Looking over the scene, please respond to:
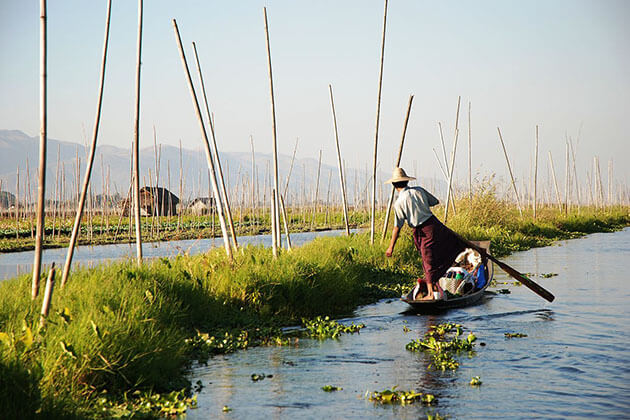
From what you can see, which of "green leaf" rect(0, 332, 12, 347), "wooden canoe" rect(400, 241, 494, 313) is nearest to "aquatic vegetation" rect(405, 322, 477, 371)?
"wooden canoe" rect(400, 241, 494, 313)

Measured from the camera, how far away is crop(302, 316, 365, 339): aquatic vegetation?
24.2 ft

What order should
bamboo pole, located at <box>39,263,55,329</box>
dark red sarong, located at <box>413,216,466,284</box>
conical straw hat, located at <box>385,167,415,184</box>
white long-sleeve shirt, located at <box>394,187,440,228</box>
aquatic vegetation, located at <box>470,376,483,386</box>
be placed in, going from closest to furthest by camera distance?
bamboo pole, located at <box>39,263,55,329</box>
aquatic vegetation, located at <box>470,376,483,386</box>
white long-sleeve shirt, located at <box>394,187,440,228</box>
dark red sarong, located at <box>413,216,466,284</box>
conical straw hat, located at <box>385,167,415,184</box>

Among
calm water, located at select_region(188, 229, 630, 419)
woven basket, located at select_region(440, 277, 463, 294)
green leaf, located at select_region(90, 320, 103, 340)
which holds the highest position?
green leaf, located at select_region(90, 320, 103, 340)

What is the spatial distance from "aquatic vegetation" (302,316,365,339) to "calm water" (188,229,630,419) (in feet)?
0.54

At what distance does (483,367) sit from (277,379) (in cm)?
186

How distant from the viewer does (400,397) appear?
4875 millimetres

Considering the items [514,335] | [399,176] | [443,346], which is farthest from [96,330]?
[399,176]

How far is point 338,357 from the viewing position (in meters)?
6.36

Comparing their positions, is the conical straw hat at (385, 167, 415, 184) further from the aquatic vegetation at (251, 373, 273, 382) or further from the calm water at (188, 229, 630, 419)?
the aquatic vegetation at (251, 373, 273, 382)

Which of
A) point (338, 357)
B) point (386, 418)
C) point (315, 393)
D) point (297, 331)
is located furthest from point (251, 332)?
point (386, 418)

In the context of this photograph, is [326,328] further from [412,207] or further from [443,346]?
[412,207]

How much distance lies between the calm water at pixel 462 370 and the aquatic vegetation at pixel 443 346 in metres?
0.13

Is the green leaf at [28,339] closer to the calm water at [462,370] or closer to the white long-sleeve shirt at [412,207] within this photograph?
the calm water at [462,370]

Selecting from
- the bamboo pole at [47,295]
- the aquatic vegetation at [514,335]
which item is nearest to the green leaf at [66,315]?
A: the bamboo pole at [47,295]
